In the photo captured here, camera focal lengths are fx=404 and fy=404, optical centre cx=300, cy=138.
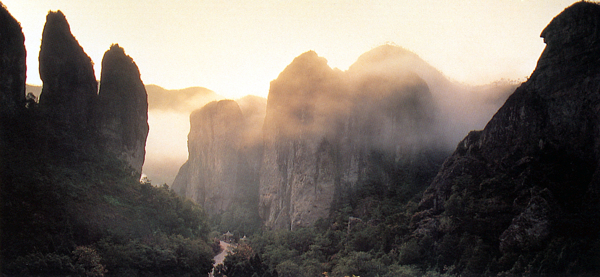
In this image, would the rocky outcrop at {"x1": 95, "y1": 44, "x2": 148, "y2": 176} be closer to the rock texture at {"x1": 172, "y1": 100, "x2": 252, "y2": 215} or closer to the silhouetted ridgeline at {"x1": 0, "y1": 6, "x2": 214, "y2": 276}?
the silhouetted ridgeline at {"x1": 0, "y1": 6, "x2": 214, "y2": 276}

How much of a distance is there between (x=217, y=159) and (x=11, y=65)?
131 feet

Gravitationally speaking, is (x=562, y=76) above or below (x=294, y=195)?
above

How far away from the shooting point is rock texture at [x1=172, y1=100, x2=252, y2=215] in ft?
198

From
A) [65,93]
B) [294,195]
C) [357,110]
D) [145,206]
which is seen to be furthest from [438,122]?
[65,93]

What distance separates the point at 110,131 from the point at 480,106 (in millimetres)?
43857

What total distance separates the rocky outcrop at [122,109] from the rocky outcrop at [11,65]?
873 centimetres

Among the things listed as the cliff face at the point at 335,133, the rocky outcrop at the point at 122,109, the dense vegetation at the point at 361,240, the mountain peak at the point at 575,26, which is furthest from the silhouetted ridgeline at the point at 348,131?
the mountain peak at the point at 575,26

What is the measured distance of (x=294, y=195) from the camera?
148 feet

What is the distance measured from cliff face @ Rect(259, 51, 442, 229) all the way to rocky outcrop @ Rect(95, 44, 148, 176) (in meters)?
17.3

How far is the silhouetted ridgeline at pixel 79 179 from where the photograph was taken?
21078 mm

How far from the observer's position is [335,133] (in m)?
46.3

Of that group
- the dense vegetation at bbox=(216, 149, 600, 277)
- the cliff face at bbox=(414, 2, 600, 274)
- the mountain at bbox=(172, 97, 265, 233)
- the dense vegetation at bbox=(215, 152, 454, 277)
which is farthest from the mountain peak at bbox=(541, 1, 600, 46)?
the mountain at bbox=(172, 97, 265, 233)

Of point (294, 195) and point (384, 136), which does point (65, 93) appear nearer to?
point (294, 195)

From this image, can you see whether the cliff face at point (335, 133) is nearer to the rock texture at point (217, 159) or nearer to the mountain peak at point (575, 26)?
the rock texture at point (217, 159)
